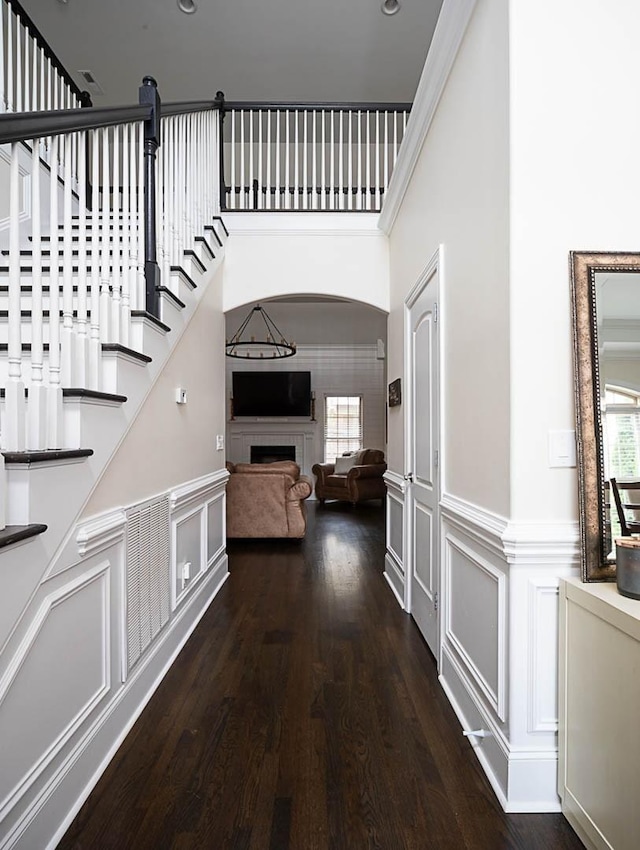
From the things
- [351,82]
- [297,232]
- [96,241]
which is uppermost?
[351,82]

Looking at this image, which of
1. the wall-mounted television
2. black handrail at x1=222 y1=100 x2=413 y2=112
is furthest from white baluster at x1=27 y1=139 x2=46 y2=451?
the wall-mounted television

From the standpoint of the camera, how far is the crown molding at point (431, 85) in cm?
217

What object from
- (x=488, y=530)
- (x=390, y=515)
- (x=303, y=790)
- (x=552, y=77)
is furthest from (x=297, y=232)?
(x=303, y=790)

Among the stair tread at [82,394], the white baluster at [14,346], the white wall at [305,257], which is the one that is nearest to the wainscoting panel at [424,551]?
the stair tread at [82,394]

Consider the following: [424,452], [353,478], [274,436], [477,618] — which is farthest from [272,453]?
[477,618]

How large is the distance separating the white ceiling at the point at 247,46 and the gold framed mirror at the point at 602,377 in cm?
485

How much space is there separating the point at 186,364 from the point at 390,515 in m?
2.18

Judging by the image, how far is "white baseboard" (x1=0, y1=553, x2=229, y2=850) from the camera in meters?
1.46

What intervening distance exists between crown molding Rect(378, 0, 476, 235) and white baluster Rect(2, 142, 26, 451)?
5.97ft

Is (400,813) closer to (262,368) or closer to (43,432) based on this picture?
(43,432)

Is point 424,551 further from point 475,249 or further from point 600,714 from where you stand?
point 475,249

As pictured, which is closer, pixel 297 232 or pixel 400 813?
pixel 400 813

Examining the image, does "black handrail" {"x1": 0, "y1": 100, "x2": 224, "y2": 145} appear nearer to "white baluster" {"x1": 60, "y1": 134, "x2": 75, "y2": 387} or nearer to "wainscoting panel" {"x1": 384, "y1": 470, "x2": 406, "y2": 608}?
"white baluster" {"x1": 60, "y1": 134, "x2": 75, "y2": 387}

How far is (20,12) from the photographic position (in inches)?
122
